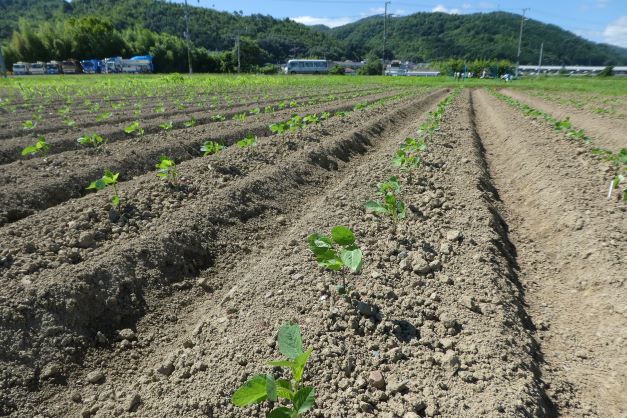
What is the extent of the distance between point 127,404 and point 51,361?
0.88 metres

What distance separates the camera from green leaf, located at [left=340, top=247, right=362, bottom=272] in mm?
2775

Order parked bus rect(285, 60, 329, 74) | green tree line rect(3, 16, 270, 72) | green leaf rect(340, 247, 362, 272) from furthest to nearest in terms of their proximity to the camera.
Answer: parked bus rect(285, 60, 329, 74)
green tree line rect(3, 16, 270, 72)
green leaf rect(340, 247, 362, 272)

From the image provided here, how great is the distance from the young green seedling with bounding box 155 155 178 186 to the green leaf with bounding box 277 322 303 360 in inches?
157

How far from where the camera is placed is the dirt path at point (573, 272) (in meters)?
2.62

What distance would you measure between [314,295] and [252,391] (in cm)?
141

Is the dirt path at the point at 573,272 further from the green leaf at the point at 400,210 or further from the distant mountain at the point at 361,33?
the distant mountain at the point at 361,33

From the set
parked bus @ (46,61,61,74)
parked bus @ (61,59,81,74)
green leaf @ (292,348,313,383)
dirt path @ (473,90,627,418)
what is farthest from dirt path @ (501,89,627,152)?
parked bus @ (61,59,81,74)

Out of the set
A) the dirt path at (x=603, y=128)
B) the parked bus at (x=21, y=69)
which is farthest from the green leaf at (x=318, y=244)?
the parked bus at (x=21, y=69)

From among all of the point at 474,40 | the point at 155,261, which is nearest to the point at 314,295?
the point at 155,261

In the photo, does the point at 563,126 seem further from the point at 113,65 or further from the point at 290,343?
the point at 113,65

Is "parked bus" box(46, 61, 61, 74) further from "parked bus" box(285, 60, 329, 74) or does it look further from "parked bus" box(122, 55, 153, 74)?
"parked bus" box(285, 60, 329, 74)

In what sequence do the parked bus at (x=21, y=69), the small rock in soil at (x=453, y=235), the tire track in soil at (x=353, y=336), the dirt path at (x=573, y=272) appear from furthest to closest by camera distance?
the parked bus at (x=21, y=69)
the small rock in soil at (x=453, y=235)
the dirt path at (x=573, y=272)
the tire track in soil at (x=353, y=336)

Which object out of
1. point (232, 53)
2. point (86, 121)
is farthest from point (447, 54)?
point (86, 121)

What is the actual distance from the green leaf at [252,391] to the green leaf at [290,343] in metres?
0.22
